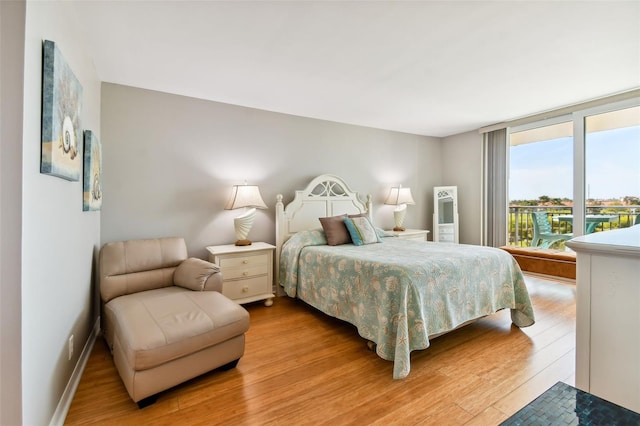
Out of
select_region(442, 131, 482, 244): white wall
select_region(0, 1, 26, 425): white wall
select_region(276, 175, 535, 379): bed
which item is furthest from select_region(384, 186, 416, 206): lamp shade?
select_region(0, 1, 26, 425): white wall

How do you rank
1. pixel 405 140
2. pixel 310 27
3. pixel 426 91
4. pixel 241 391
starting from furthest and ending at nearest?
pixel 405 140 → pixel 426 91 → pixel 310 27 → pixel 241 391

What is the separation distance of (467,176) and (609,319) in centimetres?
464

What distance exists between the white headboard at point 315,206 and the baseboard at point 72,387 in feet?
6.08

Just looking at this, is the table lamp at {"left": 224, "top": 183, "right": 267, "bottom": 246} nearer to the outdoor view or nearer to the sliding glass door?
the outdoor view

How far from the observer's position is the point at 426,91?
3.21 metres

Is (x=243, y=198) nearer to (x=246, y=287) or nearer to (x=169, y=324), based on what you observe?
(x=246, y=287)

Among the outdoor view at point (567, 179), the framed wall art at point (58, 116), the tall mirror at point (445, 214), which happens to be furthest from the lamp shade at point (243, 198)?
the outdoor view at point (567, 179)

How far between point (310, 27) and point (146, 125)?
2052 millimetres

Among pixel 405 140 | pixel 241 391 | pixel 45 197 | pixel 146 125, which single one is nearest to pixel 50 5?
pixel 45 197

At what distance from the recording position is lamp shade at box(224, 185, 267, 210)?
3261 millimetres

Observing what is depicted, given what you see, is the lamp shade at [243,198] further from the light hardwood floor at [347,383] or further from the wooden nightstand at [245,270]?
the light hardwood floor at [347,383]

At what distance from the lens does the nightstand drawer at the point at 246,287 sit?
305 cm

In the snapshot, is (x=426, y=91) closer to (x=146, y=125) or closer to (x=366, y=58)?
(x=366, y=58)

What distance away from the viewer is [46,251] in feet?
4.46
